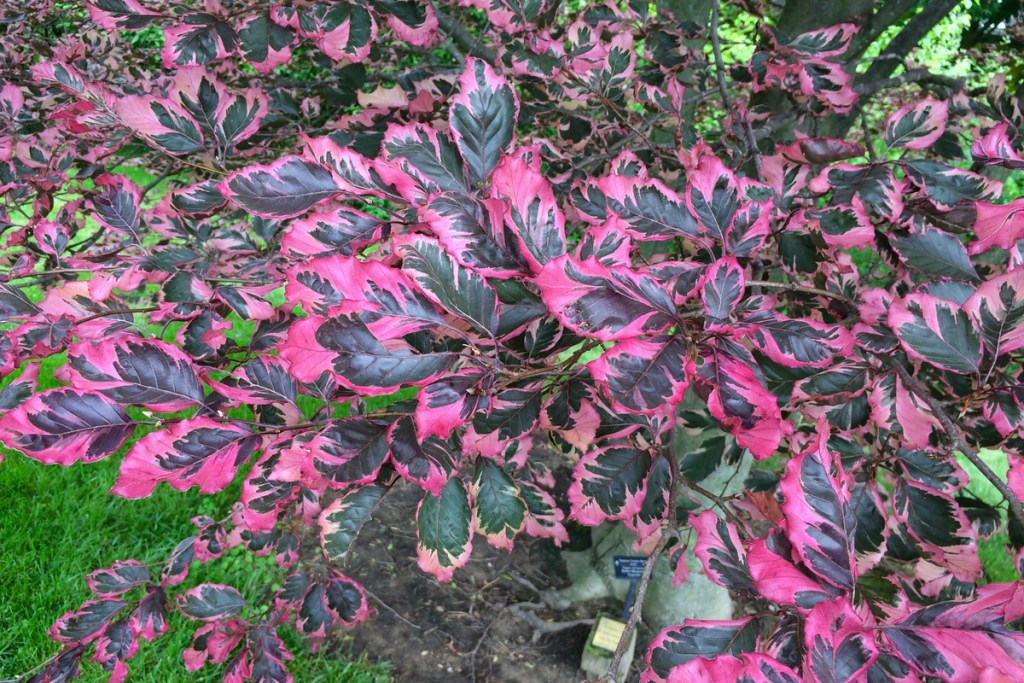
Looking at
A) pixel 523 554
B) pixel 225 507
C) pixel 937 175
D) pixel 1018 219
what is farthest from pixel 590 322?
pixel 225 507

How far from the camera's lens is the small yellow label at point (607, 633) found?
1.87m

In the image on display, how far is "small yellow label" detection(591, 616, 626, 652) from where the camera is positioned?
1.87 metres

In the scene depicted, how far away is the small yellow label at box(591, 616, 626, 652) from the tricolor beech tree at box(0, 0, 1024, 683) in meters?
0.79

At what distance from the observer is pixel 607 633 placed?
6.22ft

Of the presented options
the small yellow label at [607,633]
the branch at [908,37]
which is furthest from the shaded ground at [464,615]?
the branch at [908,37]

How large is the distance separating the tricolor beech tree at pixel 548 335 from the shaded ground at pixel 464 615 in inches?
26.3

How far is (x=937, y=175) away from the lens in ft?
2.89

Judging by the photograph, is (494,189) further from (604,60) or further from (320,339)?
(604,60)

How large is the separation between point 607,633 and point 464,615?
476 mm

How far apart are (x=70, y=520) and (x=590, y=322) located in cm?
235

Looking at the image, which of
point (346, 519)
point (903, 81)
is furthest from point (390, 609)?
point (903, 81)

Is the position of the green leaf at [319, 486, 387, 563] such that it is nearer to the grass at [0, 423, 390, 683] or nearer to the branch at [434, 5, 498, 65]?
the branch at [434, 5, 498, 65]

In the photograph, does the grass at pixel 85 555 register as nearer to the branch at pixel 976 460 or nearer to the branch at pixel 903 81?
the branch at pixel 976 460

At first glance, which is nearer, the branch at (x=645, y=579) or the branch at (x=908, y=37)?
the branch at (x=645, y=579)
